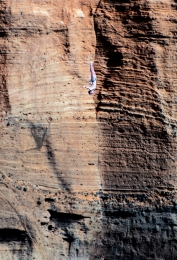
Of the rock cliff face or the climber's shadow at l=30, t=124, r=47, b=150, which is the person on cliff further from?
the climber's shadow at l=30, t=124, r=47, b=150

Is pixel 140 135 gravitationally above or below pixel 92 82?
below

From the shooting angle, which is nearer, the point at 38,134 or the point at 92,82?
the point at 38,134

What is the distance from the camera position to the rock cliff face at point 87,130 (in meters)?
8.39

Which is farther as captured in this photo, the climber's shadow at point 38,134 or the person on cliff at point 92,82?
the person on cliff at point 92,82

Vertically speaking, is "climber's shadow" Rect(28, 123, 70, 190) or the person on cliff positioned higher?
the person on cliff

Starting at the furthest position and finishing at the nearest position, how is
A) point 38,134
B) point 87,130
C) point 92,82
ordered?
point 92,82, point 87,130, point 38,134

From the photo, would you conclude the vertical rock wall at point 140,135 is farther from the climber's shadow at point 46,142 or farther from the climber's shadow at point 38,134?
the climber's shadow at point 38,134

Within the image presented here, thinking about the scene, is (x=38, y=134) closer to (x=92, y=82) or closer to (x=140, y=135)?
(x=92, y=82)

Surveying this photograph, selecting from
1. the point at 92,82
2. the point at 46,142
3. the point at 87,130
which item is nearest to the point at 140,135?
the point at 87,130

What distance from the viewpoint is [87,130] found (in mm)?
8578

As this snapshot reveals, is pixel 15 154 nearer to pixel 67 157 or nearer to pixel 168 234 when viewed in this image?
pixel 67 157

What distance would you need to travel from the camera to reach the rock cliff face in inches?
330

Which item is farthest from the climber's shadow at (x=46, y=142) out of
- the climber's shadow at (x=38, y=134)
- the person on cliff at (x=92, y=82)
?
the person on cliff at (x=92, y=82)

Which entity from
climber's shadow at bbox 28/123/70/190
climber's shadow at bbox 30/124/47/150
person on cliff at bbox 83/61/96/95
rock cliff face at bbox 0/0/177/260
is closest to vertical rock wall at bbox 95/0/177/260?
rock cliff face at bbox 0/0/177/260
